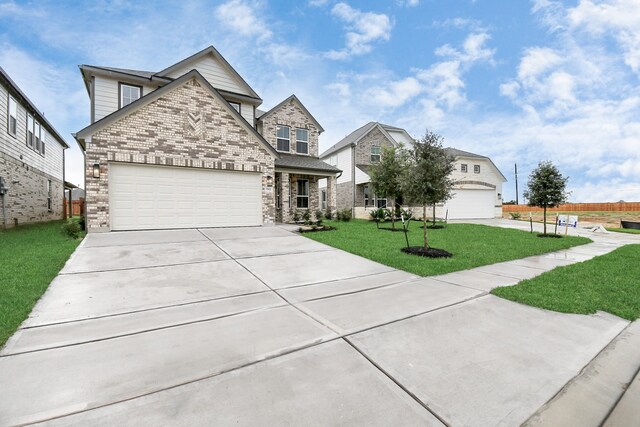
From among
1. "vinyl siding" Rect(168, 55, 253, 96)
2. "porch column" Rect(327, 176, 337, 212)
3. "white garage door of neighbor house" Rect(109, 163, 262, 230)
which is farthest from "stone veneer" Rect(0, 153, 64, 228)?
"porch column" Rect(327, 176, 337, 212)

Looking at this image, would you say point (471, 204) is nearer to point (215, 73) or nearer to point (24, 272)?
point (215, 73)

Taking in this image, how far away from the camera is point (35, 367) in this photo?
8.07ft

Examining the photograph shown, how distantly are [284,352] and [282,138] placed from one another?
51.1 feet

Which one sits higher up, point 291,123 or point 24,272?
point 291,123

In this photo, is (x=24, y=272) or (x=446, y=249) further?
(x=446, y=249)

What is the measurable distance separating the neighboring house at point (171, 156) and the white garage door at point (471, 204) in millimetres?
17409

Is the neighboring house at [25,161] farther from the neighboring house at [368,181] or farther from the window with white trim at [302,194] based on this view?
the neighboring house at [368,181]

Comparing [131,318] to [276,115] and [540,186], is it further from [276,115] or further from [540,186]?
[540,186]

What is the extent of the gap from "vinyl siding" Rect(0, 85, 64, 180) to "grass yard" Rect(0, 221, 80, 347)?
690 cm

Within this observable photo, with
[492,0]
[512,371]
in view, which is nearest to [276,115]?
[492,0]

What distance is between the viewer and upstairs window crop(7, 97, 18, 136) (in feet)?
41.0

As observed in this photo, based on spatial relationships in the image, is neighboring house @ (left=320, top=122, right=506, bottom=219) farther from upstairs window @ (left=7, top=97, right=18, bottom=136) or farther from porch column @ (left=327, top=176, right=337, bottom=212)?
upstairs window @ (left=7, top=97, right=18, bottom=136)

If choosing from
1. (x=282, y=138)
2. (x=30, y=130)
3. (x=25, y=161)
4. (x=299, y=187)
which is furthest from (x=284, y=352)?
(x=30, y=130)

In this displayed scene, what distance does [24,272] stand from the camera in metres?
5.18
